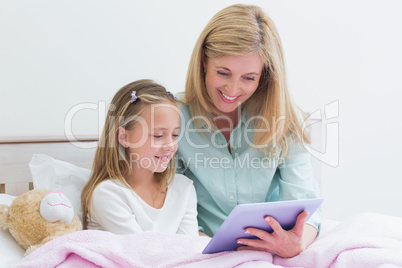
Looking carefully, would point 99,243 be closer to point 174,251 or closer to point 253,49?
point 174,251

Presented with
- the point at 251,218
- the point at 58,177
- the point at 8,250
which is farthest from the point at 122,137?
the point at 251,218

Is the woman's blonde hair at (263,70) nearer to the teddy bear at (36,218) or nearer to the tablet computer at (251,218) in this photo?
the tablet computer at (251,218)

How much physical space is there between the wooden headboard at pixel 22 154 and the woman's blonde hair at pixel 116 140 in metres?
0.23

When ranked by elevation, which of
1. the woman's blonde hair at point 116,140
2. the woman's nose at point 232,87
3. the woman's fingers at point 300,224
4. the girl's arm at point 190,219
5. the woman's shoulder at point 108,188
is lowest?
the girl's arm at point 190,219

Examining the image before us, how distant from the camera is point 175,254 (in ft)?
3.60

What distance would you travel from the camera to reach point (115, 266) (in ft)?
3.37

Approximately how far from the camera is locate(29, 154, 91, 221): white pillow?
1.47 meters

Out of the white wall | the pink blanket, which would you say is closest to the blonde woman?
the pink blanket

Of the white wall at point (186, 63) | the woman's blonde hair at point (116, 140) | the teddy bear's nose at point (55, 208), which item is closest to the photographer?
the teddy bear's nose at point (55, 208)

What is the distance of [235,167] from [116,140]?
0.41 meters

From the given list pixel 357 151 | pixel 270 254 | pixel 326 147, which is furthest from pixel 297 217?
pixel 357 151

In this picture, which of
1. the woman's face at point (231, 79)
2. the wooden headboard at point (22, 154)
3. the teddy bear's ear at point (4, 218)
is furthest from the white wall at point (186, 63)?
the woman's face at point (231, 79)

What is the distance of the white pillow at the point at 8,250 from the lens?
1.14 metres

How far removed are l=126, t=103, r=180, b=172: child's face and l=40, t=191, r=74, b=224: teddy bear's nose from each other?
30cm
